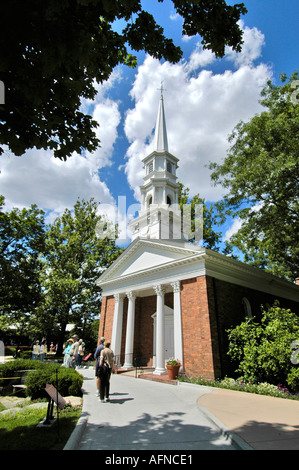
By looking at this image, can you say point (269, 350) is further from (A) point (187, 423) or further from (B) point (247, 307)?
(A) point (187, 423)

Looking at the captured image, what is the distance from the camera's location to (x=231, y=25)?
441cm

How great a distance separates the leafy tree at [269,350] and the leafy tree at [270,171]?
611 centimetres

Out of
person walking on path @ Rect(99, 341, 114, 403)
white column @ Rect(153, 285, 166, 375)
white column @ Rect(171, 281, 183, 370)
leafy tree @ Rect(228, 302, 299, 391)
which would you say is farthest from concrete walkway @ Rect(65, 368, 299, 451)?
white column @ Rect(153, 285, 166, 375)

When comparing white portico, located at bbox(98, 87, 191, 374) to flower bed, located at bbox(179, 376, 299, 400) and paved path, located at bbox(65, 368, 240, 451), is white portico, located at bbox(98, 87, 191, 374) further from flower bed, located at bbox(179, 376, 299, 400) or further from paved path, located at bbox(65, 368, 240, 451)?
paved path, located at bbox(65, 368, 240, 451)

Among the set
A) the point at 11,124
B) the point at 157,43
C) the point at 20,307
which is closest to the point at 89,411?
the point at 11,124

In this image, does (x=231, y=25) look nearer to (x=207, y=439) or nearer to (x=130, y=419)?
(x=207, y=439)

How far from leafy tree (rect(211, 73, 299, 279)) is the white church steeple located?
18.4 feet

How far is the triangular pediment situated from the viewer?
47.6 ft

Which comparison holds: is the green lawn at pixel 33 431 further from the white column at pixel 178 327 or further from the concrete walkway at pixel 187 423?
the white column at pixel 178 327

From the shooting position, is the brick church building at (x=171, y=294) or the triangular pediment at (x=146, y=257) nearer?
the brick church building at (x=171, y=294)

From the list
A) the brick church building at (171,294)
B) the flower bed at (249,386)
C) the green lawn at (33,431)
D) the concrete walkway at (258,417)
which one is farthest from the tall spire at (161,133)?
the green lawn at (33,431)

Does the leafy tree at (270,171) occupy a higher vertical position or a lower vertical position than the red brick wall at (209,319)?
higher

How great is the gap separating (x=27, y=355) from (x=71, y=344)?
492 inches

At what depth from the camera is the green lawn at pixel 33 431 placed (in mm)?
4488
